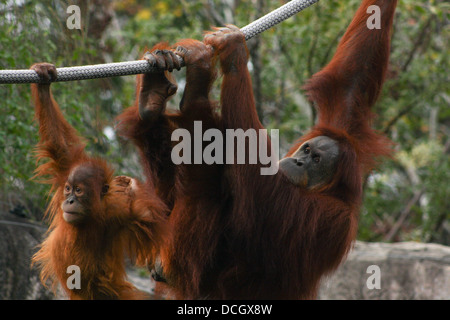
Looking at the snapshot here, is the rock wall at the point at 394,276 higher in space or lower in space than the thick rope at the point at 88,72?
lower

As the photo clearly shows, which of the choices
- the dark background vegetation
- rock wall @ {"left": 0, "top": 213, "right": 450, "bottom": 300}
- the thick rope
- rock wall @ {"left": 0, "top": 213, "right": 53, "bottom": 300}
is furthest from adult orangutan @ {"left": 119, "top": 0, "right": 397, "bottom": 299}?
rock wall @ {"left": 0, "top": 213, "right": 450, "bottom": 300}

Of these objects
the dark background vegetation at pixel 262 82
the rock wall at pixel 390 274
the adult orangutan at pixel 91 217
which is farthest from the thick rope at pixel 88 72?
the rock wall at pixel 390 274

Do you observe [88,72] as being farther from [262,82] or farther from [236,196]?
[262,82]

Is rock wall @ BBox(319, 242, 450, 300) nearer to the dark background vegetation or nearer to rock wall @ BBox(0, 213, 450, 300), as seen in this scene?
rock wall @ BBox(0, 213, 450, 300)

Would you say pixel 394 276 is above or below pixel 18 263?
below

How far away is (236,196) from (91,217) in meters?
1.05

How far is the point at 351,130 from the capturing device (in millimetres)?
4402

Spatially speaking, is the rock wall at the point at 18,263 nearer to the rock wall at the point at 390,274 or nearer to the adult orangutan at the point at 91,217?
the rock wall at the point at 390,274

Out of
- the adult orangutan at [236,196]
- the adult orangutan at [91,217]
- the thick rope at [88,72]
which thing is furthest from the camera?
the adult orangutan at [91,217]

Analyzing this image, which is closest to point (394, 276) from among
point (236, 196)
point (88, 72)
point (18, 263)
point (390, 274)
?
point (390, 274)

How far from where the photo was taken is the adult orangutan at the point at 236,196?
11.8 ft

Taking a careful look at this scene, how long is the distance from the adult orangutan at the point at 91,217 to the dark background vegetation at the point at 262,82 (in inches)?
29.3

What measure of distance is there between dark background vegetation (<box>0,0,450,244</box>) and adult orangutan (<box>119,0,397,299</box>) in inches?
57.7

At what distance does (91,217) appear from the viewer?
3992mm
